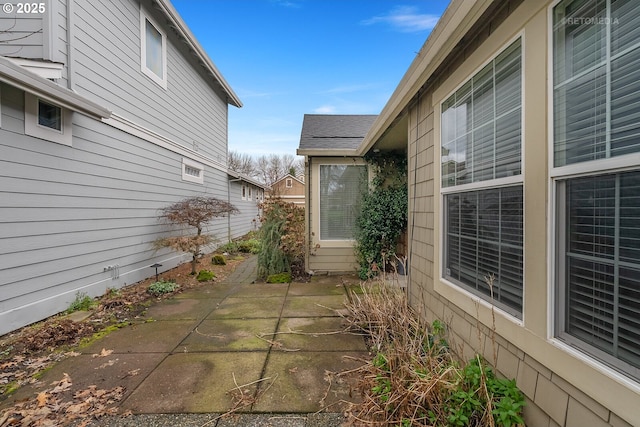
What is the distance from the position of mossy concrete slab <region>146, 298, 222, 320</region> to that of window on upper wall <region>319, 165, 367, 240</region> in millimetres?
2613

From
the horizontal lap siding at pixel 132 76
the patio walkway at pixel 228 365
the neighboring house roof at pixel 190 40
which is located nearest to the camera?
the patio walkway at pixel 228 365

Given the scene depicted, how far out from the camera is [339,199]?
6062 millimetres

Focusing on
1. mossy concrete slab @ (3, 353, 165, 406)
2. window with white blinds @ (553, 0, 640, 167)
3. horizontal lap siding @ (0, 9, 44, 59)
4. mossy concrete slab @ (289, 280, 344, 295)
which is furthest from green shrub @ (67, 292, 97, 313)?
window with white blinds @ (553, 0, 640, 167)

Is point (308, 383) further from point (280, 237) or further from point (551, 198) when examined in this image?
point (280, 237)

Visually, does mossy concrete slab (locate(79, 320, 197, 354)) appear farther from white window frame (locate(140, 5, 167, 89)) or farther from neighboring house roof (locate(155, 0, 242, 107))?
neighboring house roof (locate(155, 0, 242, 107))

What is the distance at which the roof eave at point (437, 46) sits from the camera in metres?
1.92

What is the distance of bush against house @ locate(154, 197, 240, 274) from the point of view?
19.0 ft

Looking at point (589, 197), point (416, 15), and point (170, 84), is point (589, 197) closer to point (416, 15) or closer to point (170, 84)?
point (416, 15)

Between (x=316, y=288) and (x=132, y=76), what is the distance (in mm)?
5440

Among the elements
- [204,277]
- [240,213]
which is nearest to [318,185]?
[204,277]

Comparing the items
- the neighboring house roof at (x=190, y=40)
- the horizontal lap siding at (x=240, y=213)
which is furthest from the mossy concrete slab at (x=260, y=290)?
the neighboring house roof at (x=190, y=40)

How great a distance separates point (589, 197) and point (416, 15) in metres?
5.53

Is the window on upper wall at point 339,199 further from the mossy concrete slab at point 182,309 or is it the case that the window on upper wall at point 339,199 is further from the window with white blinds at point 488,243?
the window with white blinds at point 488,243

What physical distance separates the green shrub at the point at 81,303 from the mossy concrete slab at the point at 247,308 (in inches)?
72.2
